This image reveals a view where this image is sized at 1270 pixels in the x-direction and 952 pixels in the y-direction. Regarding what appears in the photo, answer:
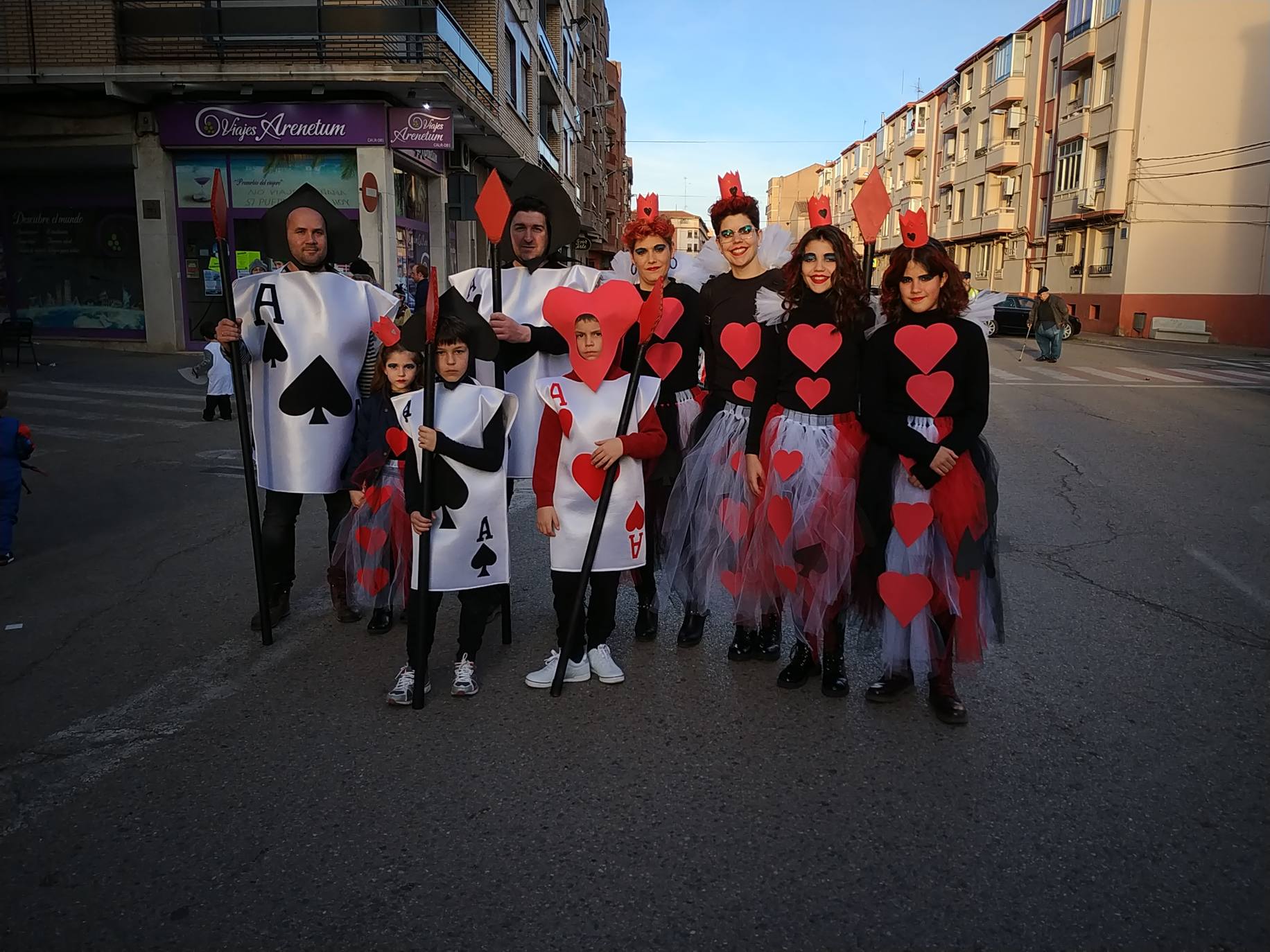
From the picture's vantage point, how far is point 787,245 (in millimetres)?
4527

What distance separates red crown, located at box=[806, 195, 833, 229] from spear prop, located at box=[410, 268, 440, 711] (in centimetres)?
162

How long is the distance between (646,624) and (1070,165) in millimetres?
40068

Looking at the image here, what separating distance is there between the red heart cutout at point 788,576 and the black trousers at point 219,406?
8.99 metres

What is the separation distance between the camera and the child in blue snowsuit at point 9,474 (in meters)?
5.95

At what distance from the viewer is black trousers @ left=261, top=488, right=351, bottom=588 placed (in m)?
4.79

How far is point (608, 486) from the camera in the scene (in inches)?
158

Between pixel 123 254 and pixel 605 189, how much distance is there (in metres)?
54.2

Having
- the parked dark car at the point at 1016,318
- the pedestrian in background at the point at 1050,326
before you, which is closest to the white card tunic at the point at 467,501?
the pedestrian in background at the point at 1050,326

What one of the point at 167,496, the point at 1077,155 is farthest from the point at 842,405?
the point at 1077,155

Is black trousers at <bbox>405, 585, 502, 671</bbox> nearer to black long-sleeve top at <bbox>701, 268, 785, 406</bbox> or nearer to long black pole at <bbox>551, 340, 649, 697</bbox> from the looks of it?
long black pole at <bbox>551, 340, 649, 697</bbox>

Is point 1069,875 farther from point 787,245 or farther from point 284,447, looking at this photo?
point 284,447

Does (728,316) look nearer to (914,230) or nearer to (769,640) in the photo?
(914,230)

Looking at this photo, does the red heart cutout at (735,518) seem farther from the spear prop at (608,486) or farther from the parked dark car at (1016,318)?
the parked dark car at (1016,318)

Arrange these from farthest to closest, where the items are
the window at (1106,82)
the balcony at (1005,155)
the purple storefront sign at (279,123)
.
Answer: the balcony at (1005,155) → the window at (1106,82) → the purple storefront sign at (279,123)
